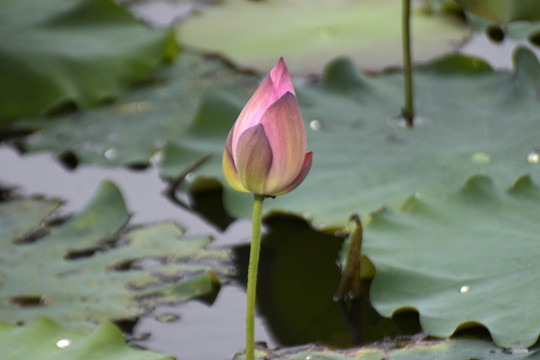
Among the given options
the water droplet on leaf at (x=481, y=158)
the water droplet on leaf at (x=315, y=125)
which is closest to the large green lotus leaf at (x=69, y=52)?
the water droplet on leaf at (x=315, y=125)

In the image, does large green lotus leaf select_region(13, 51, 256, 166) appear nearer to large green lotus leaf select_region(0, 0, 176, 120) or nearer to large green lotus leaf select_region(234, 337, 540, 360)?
large green lotus leaf select_region(0, 0, 176, 120)

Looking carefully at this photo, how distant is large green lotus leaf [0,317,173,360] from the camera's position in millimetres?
998

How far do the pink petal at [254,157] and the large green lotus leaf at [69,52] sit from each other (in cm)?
117

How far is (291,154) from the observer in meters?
0.85

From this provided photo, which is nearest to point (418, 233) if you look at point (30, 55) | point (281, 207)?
point (281, 207)

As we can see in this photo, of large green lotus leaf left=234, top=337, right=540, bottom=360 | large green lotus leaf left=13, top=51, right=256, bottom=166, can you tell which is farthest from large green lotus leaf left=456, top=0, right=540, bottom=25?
large green lotus leaf left=13, top=51, right=256, bottom=166

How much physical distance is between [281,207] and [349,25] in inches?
38.3

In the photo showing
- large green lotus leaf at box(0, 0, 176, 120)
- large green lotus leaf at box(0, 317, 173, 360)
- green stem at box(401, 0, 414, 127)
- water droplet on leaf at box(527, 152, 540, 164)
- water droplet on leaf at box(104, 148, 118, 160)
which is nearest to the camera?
large green lotus leaf at box(0, 317, 173, 360)

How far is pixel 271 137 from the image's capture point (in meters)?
0.84

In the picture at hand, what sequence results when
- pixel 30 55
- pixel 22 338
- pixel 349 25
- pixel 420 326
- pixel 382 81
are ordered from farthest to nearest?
1. pixel 349 25
2. pixel 30 55
3. pixel 382 81
4. pixel 420 326
5. pixel 22 338

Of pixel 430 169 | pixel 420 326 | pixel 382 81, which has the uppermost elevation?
pixel 382 81

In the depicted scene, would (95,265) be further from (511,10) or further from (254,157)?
(511,10)

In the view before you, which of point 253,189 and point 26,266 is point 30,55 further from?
point 253,189

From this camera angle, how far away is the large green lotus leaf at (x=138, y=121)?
5.93 ft
